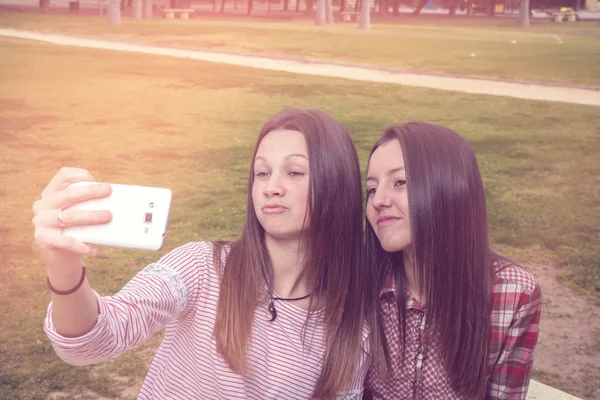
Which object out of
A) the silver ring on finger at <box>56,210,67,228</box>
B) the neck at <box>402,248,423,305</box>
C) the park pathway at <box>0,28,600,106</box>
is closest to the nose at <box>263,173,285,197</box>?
the neck at <box>402,248,423,305</box>

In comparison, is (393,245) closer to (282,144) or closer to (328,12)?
(282,144)

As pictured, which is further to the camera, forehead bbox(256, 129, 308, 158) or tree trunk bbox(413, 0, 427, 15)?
tree trunk bbox(413, 0, 427, 15)

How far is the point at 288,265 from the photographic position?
240 centimetres

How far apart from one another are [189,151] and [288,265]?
24.9 feet

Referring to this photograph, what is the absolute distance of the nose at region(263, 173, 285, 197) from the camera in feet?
7.41

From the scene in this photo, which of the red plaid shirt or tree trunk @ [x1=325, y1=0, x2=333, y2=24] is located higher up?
tree trunk @ [x1=325, y1=0, x2=333, y2=24]

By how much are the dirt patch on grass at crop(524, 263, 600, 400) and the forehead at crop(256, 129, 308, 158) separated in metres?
2.60

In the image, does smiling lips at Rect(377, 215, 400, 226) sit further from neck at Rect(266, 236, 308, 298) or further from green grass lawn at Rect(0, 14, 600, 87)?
green grass lawn at Rect(0, 14, 600, 87)

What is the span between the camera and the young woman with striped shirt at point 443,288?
246 centimetres

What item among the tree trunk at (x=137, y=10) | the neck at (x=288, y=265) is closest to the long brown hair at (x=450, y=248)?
the neck at (x=288, y=265)

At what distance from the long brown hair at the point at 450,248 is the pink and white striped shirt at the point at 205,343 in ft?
1.02

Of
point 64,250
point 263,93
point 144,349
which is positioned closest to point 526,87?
point 263,93

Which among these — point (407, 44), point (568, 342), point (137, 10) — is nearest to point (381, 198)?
point (568, 342)

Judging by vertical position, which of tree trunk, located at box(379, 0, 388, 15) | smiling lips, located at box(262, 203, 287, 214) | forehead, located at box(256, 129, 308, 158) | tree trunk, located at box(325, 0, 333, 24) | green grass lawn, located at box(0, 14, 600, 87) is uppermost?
tree trunk, located at box(379, 0, 388, 15)
